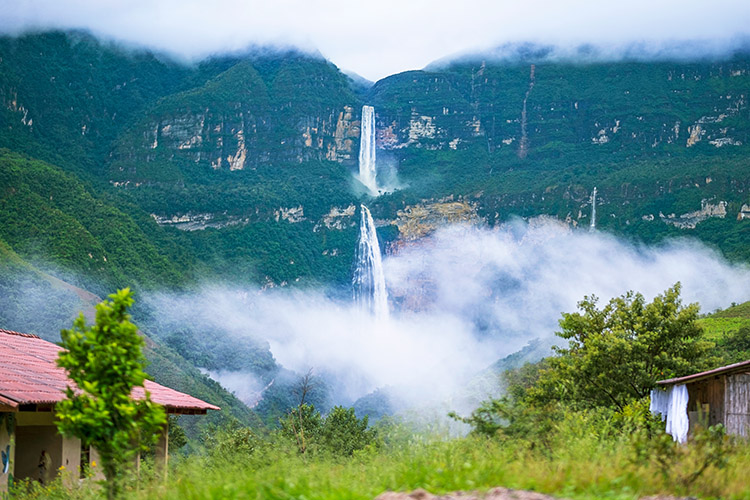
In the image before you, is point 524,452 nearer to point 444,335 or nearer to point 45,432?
point 45,432

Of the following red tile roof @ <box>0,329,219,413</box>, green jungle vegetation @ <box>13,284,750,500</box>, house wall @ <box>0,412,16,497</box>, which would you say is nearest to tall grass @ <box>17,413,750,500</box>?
green jungle vegetation @ <box>13,284,750,500</box>

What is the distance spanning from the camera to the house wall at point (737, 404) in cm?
1609

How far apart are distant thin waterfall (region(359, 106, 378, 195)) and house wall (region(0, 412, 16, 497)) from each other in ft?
411

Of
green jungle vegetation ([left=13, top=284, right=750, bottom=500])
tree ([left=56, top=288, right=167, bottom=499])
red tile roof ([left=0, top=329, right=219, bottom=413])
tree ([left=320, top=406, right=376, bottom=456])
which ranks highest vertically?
tree ([left=56, top=288, right=167, bottom=499])

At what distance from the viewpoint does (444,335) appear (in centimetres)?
11300

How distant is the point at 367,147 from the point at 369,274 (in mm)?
32804

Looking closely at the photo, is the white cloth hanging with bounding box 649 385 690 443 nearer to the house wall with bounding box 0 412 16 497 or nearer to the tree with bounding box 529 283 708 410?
the tree with bounding box 529 283 708 410

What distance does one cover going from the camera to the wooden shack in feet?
52.9

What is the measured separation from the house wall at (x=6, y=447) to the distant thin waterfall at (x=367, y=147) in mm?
125338

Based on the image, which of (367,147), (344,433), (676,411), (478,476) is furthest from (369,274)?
(478,476)

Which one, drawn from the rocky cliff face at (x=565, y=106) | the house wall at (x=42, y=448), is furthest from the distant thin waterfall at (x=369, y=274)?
the house wall at (x=42, y=448)

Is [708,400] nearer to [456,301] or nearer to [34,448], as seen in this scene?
[34,448]

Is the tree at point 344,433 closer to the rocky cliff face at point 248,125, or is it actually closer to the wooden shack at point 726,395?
the wooden shack at point 726,395

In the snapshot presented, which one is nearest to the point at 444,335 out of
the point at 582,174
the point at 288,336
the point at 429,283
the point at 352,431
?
the point at 429,283
